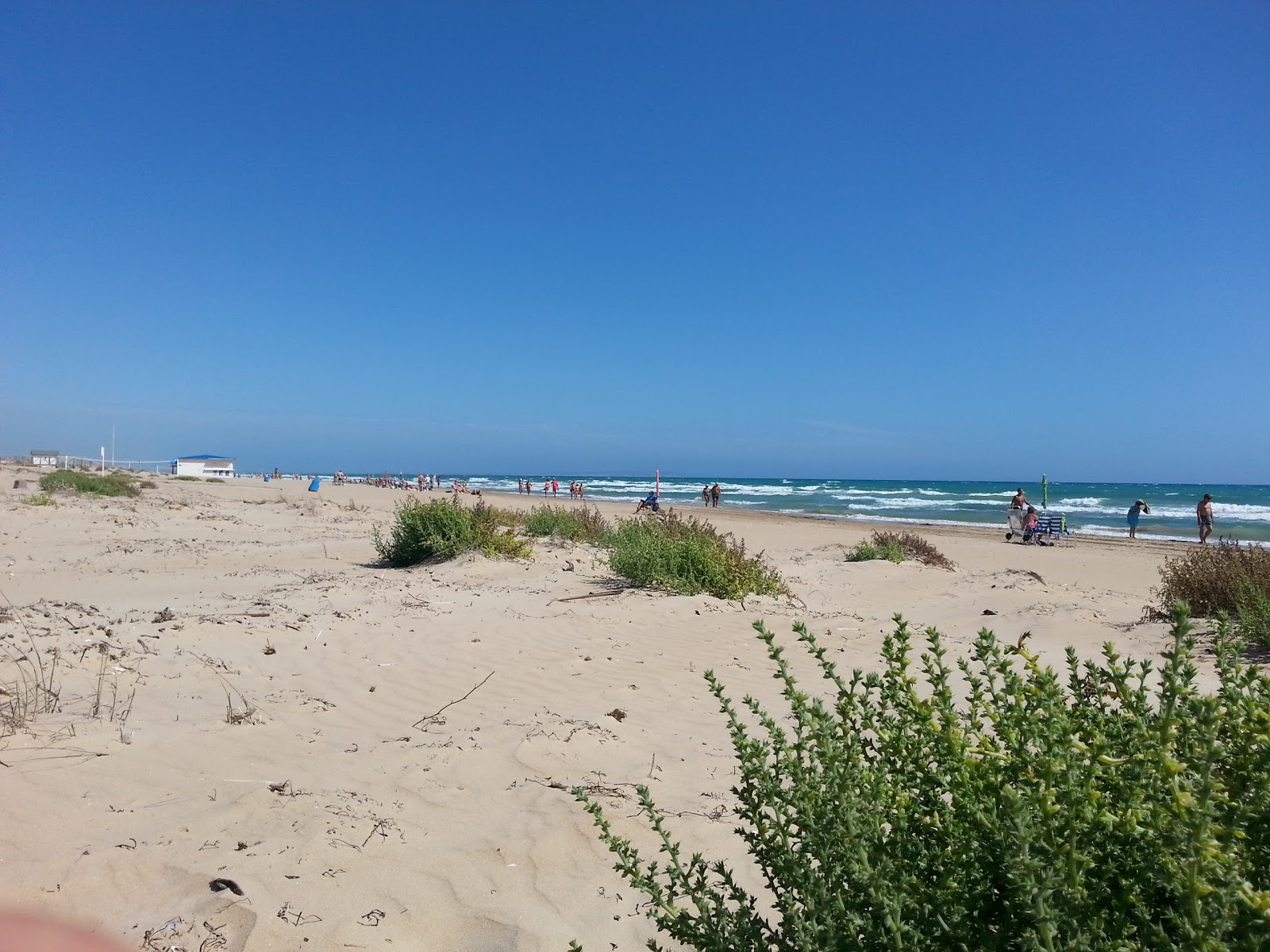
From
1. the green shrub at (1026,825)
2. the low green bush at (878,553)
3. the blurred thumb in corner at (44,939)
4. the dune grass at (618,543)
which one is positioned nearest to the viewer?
the blurred thumb in corner at (44,939)

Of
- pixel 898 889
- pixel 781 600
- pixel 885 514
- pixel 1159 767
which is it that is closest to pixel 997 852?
pixel 898 889

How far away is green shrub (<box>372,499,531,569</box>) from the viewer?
11.8 meters

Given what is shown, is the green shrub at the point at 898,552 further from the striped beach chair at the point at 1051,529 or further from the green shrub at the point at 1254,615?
the striped beach chair at the point at 1051,529

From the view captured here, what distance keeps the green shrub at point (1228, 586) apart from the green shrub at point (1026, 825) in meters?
6.74

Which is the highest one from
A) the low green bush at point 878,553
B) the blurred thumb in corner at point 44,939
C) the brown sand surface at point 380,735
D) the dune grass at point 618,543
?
the blurred thumb in corner at point 44,939

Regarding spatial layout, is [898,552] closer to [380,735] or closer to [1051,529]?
[380,735]

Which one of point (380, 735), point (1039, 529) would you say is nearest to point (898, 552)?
point (380, 735)

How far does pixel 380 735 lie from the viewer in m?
4.82

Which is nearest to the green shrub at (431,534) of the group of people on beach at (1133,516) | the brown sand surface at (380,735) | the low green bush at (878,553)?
the brown sand surface at (380,735)

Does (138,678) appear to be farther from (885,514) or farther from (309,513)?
(885,514)

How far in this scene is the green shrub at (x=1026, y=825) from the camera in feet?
4.38

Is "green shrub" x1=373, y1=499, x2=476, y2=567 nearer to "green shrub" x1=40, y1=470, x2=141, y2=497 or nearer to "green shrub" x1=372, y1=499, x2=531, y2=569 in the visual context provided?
"green shrub" x1=372, y1=499, x2=531, y2=569

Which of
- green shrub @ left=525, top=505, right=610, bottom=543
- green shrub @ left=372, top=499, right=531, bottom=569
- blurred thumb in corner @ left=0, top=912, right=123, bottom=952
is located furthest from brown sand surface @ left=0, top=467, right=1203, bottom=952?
green shrub @ left=525, top=505, right=610, bottom=543

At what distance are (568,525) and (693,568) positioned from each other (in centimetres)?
572
